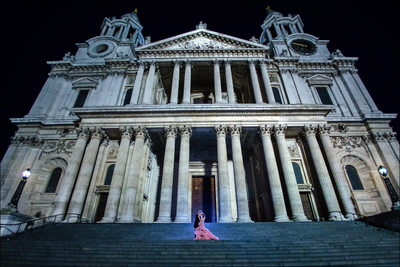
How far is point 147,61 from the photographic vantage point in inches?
849

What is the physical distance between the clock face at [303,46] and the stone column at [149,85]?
739 inches

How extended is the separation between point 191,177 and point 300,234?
12592 millimetres

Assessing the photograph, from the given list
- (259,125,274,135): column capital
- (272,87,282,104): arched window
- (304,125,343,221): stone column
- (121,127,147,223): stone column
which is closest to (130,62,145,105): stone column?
(121,127,147,223): stone column

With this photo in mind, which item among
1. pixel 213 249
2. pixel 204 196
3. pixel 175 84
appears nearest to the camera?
pixel 213 249

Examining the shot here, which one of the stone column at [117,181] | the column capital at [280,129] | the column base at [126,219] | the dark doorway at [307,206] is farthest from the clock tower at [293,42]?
the column base at [126,219]

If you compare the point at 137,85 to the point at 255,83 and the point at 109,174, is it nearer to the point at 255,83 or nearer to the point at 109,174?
the point at 109,174

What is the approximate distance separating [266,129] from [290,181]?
14.4 ft

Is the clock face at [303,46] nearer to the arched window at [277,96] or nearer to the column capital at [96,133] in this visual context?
the arched window at [277,96]

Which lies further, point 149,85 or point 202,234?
point 149,85

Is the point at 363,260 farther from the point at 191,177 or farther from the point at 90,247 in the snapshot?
the point at 191,177

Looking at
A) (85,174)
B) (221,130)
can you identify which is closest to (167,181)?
(221,130)

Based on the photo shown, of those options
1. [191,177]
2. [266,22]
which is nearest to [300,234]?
[191,177]

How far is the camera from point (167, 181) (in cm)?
1445

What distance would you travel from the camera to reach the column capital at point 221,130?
16141 mm
